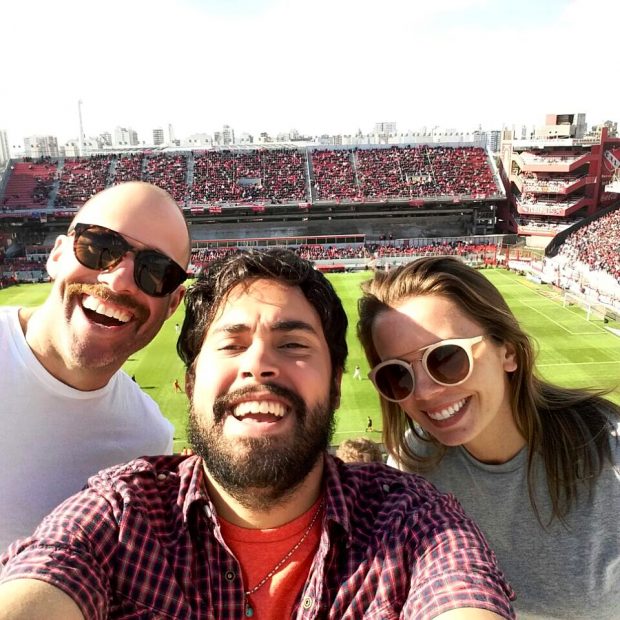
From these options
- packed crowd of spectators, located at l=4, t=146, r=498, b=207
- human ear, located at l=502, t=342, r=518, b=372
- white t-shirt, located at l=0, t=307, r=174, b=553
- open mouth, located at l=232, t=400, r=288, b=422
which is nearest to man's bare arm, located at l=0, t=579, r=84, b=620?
open mouth, located at l=232, t=400, r=288, b=422

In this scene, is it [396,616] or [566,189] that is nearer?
[396,616]

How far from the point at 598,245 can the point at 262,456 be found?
44.4 meters

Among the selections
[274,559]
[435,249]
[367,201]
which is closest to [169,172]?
[367,201]

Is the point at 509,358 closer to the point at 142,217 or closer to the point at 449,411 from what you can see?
the point at 449,411

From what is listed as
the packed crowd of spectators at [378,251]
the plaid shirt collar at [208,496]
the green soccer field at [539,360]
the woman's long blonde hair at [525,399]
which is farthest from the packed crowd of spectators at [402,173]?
the plaid shirt collar at [208,496]

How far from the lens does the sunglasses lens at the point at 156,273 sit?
10.5 ft

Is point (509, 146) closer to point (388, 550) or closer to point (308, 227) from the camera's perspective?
point (308, 227)

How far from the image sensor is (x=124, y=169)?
65562mm

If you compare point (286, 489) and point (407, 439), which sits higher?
point (286, 489)

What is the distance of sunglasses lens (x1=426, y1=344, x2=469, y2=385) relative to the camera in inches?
123

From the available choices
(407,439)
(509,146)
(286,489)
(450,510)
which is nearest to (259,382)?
(286,489)

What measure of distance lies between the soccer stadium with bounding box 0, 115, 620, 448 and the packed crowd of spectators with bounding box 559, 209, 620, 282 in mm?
192

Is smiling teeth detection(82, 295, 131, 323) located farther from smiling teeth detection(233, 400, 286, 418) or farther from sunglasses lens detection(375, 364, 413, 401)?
sunglasses lens detection(375, 364, 413, 401)

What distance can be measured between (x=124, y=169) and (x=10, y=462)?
6878cm
